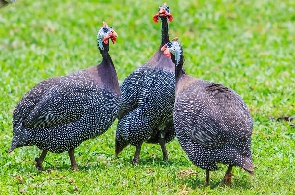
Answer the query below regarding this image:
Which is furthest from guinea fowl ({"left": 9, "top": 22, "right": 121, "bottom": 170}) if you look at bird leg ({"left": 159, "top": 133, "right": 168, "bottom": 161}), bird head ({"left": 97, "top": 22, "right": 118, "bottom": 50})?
bird leg ({"left": 159, "top": 133, "right": 168, "bottom": 161})

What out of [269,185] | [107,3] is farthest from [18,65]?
[269,185]

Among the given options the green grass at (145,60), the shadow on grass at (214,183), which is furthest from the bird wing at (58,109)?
the shadow on grass at (214,183)

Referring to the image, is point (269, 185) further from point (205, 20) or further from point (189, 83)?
point (205, 20)

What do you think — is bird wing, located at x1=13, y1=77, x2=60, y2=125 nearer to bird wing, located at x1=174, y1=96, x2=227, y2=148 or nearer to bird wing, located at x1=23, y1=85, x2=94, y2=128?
bird wing, located at x1=23, y1=85, x2=94, y2=128

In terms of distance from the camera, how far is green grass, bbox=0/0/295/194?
7180 mm

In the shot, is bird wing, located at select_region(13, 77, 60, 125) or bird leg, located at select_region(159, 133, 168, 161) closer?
bird wing, located at select_region(13, 77, 60, 125)

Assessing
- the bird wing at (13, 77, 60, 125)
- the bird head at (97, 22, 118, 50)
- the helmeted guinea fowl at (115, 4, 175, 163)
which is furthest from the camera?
the helmeted guinea fowl at (115, 4, 175, 163)

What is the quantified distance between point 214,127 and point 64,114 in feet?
5.62

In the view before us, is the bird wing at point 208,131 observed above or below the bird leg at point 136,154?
above

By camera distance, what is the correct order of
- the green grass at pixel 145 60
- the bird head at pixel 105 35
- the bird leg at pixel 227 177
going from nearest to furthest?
the bird leg at pixel 227 177 < the green grass at pixel 145 60 < the bird head at pixel 105 35

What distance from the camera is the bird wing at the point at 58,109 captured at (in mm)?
7492

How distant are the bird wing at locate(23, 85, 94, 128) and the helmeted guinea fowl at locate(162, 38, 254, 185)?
1.09m

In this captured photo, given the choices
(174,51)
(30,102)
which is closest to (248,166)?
(174,51)

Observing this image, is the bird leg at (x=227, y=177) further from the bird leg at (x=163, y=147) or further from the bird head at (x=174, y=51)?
the bird leg at (x=163, y=147)
